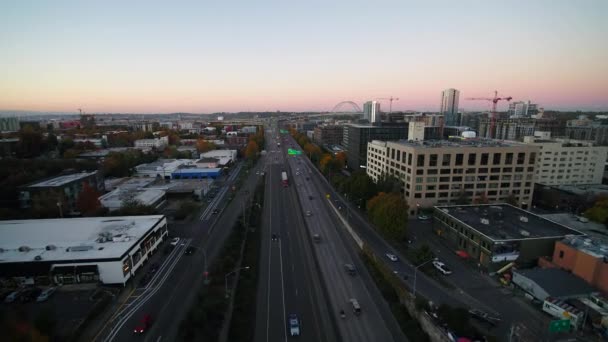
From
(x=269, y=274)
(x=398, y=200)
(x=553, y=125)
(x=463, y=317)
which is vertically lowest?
(x=269, y=274)

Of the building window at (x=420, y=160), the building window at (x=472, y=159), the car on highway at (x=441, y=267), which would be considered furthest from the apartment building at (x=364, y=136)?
the car on highway at (x=441, y=267)

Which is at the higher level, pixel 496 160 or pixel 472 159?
pixel 472 159

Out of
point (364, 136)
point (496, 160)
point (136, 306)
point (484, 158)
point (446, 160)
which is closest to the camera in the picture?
point (136, 306)

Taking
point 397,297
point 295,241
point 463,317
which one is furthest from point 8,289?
point 463,317

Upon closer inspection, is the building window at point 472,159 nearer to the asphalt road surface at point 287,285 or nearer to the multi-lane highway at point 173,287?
the asphalt road surface at point 287,285

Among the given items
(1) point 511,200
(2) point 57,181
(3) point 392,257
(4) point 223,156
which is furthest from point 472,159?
(4) point 223,156

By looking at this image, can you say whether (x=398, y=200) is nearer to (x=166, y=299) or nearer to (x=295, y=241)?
(x=295, y=241)

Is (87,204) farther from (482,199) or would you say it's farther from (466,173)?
(482,199)
